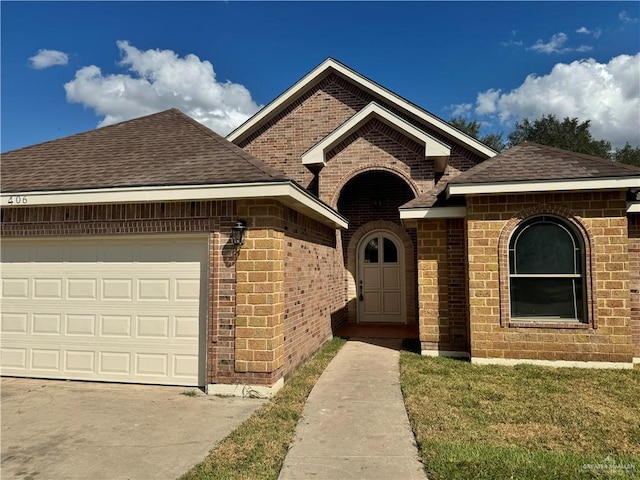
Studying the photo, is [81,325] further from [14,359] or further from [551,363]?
[551,363]

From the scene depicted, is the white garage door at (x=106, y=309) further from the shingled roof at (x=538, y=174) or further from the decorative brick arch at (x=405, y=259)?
the decorative brick arch at (x=405, y=259)

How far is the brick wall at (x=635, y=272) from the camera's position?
745 cm

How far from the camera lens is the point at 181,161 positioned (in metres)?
6.63

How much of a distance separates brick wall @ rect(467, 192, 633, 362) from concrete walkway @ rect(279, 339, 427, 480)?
80.9 inches

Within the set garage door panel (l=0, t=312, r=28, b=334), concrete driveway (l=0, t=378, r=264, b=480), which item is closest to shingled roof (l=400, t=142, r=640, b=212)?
concrete driveway (l=0, t=378, r=264, b=480)

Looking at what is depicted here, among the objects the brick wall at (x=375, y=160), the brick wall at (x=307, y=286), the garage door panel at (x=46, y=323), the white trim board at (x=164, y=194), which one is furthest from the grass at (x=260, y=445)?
the brick wall at (x=375, y=160)

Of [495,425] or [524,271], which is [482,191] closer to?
[524,271]

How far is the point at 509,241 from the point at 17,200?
8351 mm

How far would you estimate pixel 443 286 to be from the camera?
8.20 m

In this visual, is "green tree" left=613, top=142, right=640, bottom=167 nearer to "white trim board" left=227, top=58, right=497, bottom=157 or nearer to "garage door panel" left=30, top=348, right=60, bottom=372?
"white trim board" left=227, top=58, right=497, bottom=157

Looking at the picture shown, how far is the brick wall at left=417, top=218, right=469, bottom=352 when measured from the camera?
8.09 metres

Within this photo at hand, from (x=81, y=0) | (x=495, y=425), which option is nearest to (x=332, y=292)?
(x=495, y=425)

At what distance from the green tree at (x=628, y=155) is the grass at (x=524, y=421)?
43.3m

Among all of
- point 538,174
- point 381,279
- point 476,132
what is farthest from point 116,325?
point 476,132
